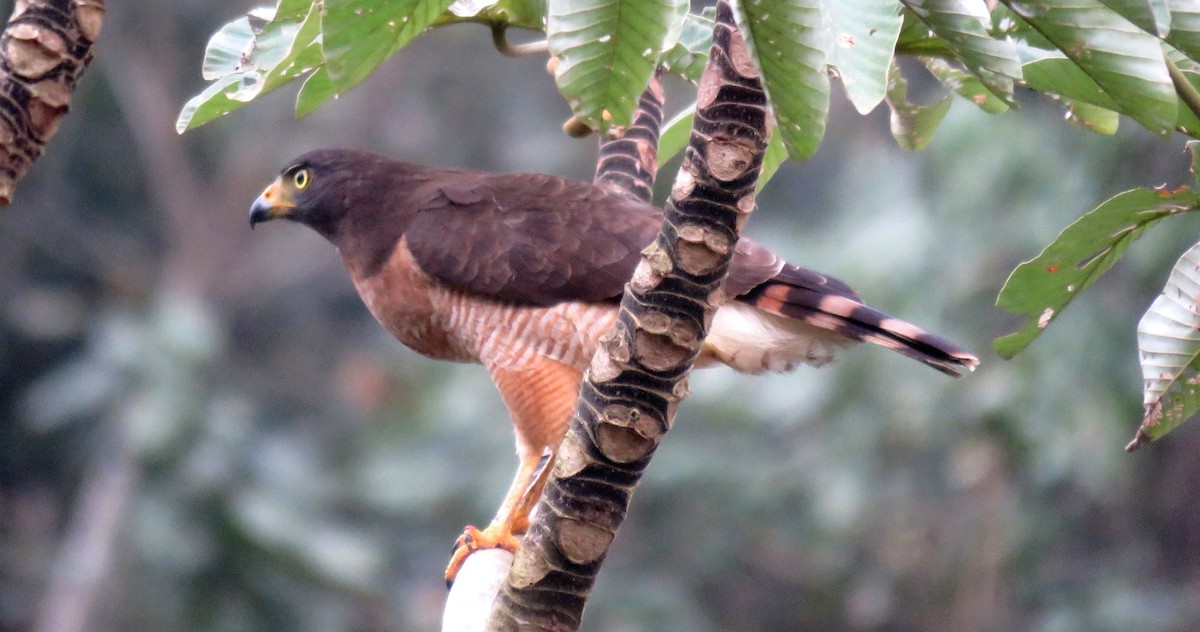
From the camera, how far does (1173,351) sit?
7.20 feet

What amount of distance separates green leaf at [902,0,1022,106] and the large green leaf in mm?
814

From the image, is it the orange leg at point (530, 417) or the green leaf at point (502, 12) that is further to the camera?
the orange leg at point (530, 417)

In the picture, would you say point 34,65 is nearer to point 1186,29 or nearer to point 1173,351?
point 1186,29

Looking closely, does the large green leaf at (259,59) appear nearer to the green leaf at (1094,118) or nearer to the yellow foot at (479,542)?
the green leaf at (1094,118)

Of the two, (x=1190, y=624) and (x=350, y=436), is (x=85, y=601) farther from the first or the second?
(x=1190, y=624)

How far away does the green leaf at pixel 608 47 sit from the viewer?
5.57ft

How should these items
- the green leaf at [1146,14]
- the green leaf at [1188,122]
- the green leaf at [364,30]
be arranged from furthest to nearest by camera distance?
the green leaf at [1188,122] → the green leaf at [364,30] → the green leaf at [1146,14]

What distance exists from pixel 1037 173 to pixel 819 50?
6.44m

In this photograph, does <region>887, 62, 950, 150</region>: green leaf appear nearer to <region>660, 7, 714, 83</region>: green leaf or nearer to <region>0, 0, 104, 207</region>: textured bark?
<region>660, 7, 714, 83</region>: green leaf

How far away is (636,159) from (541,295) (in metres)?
0.59

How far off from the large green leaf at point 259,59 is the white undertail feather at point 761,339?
156 cm

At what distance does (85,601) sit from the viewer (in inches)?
384

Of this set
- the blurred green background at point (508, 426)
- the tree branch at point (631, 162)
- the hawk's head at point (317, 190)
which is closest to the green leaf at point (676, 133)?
the tree branch at point (631, 162)

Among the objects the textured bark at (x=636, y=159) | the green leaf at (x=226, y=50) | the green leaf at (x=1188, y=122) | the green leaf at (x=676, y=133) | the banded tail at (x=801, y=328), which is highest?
the textured bark at (x=636, y=159)
